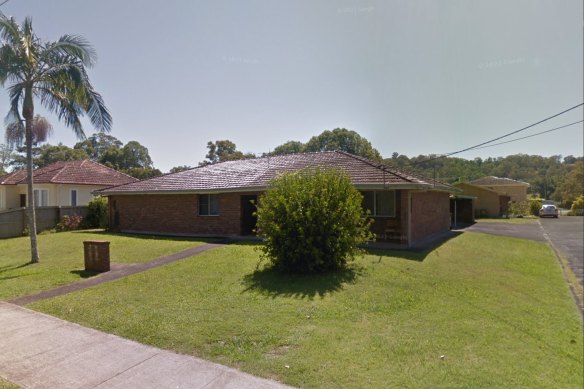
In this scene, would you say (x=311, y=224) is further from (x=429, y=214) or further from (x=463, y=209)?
(x=463, y=209)

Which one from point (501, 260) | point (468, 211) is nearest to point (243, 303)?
point (501, 260)

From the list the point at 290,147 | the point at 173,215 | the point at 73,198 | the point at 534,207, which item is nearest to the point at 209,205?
the point at 173,215

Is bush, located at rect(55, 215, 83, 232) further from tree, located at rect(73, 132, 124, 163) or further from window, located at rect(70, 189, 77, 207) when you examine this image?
tree, located at rect(73, 132, 124, 163)

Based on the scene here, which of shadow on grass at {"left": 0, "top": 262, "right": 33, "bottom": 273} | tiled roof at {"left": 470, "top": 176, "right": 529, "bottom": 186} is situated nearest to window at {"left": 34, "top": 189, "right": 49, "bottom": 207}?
shadow on grass at {"left": 0, "top": 262, "right": 33, "bottom": 273}

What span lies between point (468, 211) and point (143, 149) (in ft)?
192

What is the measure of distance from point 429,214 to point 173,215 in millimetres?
12614

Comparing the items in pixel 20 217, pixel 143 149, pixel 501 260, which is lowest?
pixel 501 260

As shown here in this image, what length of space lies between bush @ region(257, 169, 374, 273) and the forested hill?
486 cm

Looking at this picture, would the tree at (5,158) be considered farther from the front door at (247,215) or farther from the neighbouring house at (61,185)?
the front door at (247,215)

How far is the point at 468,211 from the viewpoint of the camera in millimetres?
30219

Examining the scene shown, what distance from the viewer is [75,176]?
27359 mm

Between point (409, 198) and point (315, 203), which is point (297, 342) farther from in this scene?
point (409, 198)

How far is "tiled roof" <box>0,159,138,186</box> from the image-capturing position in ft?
85.4

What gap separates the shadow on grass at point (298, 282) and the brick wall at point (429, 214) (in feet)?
21.1
